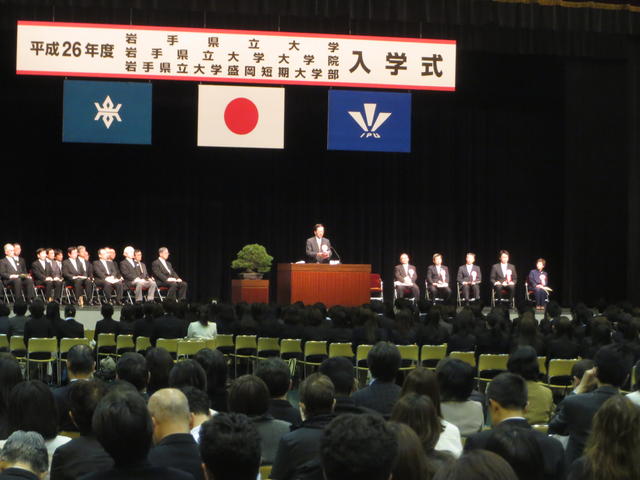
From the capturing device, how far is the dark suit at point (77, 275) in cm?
1512

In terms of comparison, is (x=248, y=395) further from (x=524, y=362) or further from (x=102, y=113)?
(x=102, y=113)

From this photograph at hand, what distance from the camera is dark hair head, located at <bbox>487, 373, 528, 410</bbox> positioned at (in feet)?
11.4

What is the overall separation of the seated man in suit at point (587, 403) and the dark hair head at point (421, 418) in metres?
1.09

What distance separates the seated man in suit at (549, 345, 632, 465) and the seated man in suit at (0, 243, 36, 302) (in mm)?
11977

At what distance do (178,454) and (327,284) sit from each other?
10777mm

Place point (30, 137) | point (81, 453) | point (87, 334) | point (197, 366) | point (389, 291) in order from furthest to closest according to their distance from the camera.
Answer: point (389, 291) < point (30, 137) < point (87, 334) < point (197, 366) < point (81, 453)

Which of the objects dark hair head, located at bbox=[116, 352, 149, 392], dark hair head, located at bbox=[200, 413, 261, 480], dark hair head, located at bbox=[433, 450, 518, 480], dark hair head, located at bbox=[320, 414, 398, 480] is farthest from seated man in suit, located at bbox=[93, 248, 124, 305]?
dark hair head, located at bbox=[433, 450, 518, 480]

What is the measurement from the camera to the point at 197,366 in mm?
4258

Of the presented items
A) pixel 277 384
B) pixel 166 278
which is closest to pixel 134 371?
pixel 277 384

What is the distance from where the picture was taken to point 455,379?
4.10 metres

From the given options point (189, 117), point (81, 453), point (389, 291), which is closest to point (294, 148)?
point (189, 117)

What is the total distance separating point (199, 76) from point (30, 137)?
544 cm

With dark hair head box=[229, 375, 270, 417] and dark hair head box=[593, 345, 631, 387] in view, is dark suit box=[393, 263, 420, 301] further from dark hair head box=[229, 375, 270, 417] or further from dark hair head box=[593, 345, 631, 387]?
A: dark hair head box=[229, 375, 270, 417]

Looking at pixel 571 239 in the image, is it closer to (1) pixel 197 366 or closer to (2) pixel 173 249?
(2) pixel 173 249
